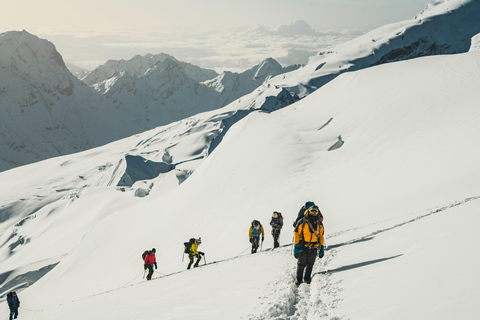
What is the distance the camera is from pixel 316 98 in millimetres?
47688

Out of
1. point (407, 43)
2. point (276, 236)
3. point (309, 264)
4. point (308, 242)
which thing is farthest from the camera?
point (407, 43)

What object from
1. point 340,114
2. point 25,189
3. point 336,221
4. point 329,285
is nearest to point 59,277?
point 336,221

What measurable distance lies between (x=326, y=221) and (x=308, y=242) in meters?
10.6

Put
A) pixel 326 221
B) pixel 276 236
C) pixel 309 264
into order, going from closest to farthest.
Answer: pixel 309 264
pixel 276 236
pixel 326 221

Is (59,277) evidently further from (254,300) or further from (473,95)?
(473,95)

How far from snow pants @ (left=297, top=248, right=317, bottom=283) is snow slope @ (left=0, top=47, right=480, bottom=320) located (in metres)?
0.27

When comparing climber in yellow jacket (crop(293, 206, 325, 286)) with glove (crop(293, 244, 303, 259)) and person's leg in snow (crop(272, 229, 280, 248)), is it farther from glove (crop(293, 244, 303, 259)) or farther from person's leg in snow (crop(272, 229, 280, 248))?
person's leg in snow (crop(272, 229, 280, 248))

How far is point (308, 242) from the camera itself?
932cm

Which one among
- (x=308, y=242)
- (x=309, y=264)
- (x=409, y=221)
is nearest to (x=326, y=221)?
(x=409, y=221)

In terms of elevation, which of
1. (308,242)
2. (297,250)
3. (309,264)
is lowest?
(309,264)

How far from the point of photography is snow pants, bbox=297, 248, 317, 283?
907cm

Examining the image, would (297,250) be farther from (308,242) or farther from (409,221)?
(409,221)

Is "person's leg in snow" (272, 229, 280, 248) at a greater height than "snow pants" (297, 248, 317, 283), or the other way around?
"person's leg in snow" (272, 229, 280, 248)

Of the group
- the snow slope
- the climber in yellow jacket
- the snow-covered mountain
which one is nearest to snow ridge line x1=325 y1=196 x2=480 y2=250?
the snow slope
